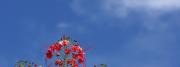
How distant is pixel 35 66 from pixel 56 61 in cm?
73

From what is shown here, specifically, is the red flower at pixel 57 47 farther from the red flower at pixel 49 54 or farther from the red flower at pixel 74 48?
the red flower at pixel 74 48

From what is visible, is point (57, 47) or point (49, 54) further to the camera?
point (49, 54)

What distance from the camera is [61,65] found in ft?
36.7

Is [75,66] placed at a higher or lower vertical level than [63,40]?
lower

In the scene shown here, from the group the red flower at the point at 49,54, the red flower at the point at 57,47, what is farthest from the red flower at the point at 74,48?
the red flower at the point at 49,54

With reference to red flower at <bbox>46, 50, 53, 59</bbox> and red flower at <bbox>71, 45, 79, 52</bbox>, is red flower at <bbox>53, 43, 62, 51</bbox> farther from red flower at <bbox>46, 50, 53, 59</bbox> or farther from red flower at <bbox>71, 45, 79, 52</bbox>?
red flower at <bbox>71, 45, 79, 52</bbox>

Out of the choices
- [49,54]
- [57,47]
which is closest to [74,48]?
[57,47]

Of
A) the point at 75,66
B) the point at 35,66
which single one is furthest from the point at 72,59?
the point at 35,66

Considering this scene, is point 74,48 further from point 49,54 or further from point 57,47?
point 49,54

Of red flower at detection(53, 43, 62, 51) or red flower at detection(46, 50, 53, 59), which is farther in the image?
red flower at detection(46, 50, 53, 59)

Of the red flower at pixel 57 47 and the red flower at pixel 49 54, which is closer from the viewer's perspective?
the red flower at pixel 57 47

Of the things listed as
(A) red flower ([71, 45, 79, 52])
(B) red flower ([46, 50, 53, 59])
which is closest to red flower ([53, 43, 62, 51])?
(B) red flower ([46, 50, 53, 59])

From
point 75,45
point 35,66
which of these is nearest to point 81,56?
point 75,45

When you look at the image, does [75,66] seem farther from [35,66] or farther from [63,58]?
[35,66]
